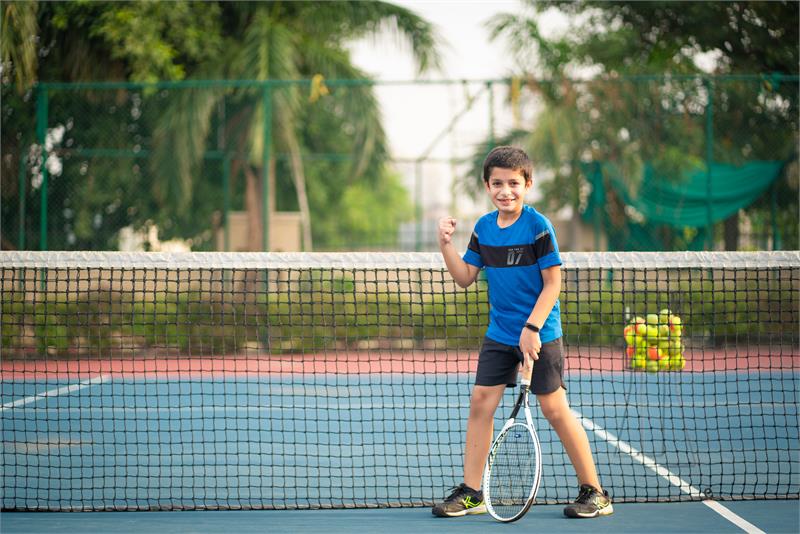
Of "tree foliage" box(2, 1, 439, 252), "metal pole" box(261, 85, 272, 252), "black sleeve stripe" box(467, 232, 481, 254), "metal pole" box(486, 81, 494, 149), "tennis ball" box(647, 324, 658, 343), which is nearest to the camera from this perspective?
"black sleeve stripe" box(467, 232, 481, 254)

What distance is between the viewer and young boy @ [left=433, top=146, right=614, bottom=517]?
4.10 meters

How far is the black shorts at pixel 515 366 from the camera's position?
13.5 feet

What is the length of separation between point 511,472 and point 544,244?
39.0 inches

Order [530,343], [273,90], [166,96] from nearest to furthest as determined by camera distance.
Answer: [530,343] → [273,90] → [166,96]

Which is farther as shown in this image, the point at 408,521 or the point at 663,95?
the point at 663,95

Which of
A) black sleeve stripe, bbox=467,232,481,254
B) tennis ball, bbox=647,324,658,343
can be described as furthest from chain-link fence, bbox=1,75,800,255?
black sleeve stripe, bbox=467,232,481,254

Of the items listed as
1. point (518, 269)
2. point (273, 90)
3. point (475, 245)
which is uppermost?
point (273, 90)

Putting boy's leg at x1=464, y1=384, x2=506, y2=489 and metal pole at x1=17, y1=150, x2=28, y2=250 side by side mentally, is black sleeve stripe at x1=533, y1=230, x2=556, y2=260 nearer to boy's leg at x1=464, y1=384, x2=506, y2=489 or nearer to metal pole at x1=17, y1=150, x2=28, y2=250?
boy's leg at x1=464, y1=384, x2=506, y2=489

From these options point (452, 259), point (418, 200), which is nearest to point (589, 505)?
point (452, 259)

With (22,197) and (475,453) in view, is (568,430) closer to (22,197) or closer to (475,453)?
(475,453)

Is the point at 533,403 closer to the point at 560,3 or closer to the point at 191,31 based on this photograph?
the point at 191,31

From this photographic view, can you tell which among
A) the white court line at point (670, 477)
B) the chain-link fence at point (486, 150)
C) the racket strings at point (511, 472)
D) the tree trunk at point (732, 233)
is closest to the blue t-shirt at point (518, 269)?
the racket strings at point (511, 472)

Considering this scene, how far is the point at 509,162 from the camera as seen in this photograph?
4.12 meters

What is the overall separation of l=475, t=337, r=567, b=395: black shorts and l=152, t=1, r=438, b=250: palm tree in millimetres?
9083
